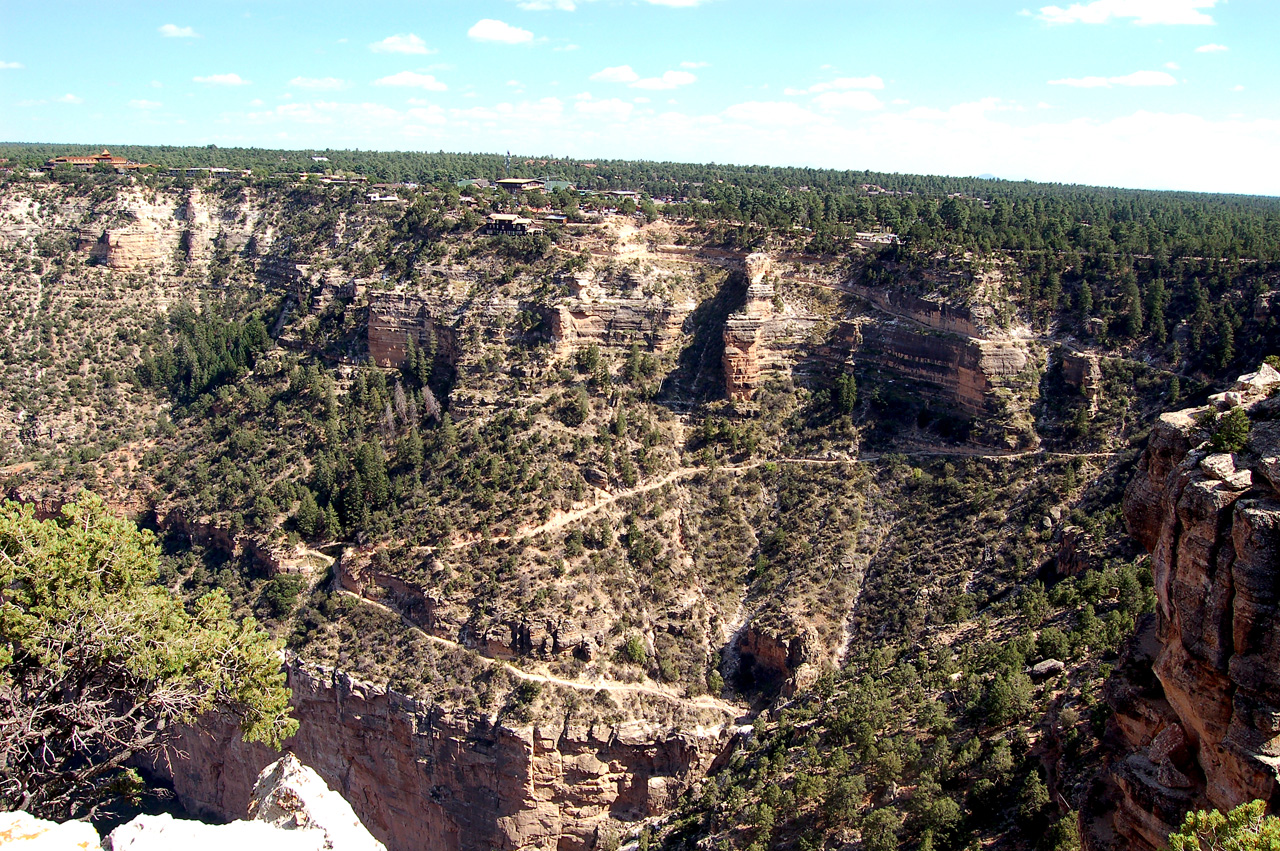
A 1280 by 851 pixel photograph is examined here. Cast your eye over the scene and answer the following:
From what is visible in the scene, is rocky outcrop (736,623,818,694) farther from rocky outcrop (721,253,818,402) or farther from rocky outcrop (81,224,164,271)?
rocky outcrop (81,224,164,271)

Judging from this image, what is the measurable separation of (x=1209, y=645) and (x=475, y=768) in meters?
36.8

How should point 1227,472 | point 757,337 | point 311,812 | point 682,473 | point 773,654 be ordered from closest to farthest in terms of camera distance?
point 311,812
point 1227,472
point 773,654
point 682,473
point 757,337

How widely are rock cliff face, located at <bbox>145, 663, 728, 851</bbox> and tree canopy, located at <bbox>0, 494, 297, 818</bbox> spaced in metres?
22.4

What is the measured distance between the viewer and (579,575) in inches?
2050

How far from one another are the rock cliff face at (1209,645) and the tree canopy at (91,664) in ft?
77.5

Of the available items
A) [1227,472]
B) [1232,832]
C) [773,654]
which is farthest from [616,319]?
[1232,832]

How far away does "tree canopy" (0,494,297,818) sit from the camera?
814 inches

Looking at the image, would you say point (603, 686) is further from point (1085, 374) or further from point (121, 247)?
point (121, 247)

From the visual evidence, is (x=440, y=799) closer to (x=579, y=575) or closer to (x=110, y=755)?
(x=579, y=575)

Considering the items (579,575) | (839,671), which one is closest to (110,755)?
(579,575)

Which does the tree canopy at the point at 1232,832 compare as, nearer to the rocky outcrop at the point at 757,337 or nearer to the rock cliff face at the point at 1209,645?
the rock cliff face at the point at 1209,645

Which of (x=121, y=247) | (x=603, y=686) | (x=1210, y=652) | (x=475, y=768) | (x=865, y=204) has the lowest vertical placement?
(x=475, y=768)

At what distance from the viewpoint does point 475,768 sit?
4578cm

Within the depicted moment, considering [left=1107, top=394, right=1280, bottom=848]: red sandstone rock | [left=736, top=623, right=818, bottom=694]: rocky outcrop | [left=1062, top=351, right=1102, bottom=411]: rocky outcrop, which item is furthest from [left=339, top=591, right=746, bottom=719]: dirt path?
[left=1062, top=351, right=1102, bottom=411]: rocky outcrop
